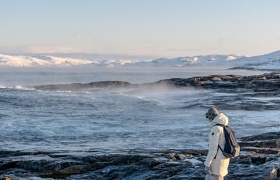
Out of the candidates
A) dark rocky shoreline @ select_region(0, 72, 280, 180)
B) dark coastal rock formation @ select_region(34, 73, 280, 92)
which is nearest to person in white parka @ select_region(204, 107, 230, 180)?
dark rocky shoreline @ select_region(0, 72, 280, 180)

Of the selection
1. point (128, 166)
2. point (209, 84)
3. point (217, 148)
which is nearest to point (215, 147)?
point (217, 148)

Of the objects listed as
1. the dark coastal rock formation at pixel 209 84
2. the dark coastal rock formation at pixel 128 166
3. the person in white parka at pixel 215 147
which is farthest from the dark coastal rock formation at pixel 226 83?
the person in white parka at pixel 215 147

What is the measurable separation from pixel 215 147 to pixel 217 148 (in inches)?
2.8

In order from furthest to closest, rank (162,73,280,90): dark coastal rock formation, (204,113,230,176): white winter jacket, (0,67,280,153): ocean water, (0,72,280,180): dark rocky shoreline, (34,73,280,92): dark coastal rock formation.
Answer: (34,73,280,92): dark coastal rock formation
(162,73,280,90): dark coastal rock formation
(0,67,280,153): ocean water
(0,72,280,180): dark rocky shoreline
(204,113,230,176): white winter jacket

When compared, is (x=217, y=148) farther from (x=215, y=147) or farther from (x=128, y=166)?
(x=128, y=166)

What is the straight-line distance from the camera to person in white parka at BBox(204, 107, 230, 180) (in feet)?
28.0

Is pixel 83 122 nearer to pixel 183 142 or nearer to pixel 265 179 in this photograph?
pixel 183 142

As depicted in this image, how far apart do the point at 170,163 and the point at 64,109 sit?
25712mm

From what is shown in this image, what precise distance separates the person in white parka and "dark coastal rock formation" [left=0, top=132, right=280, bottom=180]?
2.45 m

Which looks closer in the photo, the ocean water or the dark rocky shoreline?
the dark rocky shoreline

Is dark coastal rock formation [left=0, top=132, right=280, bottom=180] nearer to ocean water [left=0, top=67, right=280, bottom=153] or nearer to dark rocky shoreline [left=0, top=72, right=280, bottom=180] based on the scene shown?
dark rocky shoreline [left=0, top=72, right=280, bottom=180]

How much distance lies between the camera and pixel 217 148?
340 inches

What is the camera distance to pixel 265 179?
1079cm

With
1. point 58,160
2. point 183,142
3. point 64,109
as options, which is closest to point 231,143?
point 58,160
